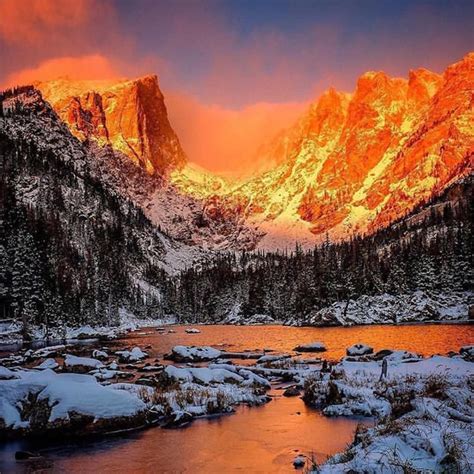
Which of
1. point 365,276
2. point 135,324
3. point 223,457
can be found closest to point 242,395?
point 223,457

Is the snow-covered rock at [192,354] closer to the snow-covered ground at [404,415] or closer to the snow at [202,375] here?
the snow at [202,375]

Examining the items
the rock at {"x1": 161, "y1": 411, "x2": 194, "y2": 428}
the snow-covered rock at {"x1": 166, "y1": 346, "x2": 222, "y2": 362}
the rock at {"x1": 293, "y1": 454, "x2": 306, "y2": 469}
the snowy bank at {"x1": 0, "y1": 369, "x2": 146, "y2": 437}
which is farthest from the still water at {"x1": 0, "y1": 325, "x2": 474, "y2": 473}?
the snow-covered rock at {"x1": 166, "y1": 346, "x2": 222, "y2": 362}

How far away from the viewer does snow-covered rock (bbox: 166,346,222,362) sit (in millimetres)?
51594

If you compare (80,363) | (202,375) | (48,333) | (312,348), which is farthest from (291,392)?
(48,333)

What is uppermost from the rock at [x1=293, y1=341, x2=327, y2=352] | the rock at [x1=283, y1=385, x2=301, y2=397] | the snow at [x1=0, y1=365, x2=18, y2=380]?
the snow at [x1=0, y1=365, x2=18, y2=380]

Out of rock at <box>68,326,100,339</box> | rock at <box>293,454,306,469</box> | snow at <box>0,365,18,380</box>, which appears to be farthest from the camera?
rock at <box>68,326,100,339</box>

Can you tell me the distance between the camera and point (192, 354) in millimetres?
52781

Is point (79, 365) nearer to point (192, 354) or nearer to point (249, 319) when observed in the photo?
point (192, 354)

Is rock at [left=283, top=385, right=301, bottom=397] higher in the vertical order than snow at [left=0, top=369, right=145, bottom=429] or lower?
lower

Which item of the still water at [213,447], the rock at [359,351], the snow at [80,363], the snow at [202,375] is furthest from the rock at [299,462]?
the rock at [359,351]

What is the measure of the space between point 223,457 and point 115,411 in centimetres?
665

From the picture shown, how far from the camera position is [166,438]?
73.7 ft

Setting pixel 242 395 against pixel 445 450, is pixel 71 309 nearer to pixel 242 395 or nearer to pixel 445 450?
pixel 242 395

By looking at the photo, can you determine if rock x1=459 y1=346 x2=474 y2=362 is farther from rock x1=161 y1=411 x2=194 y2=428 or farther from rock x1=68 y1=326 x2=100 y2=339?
rock x1=68 y1=326 x2=100 y2=339
